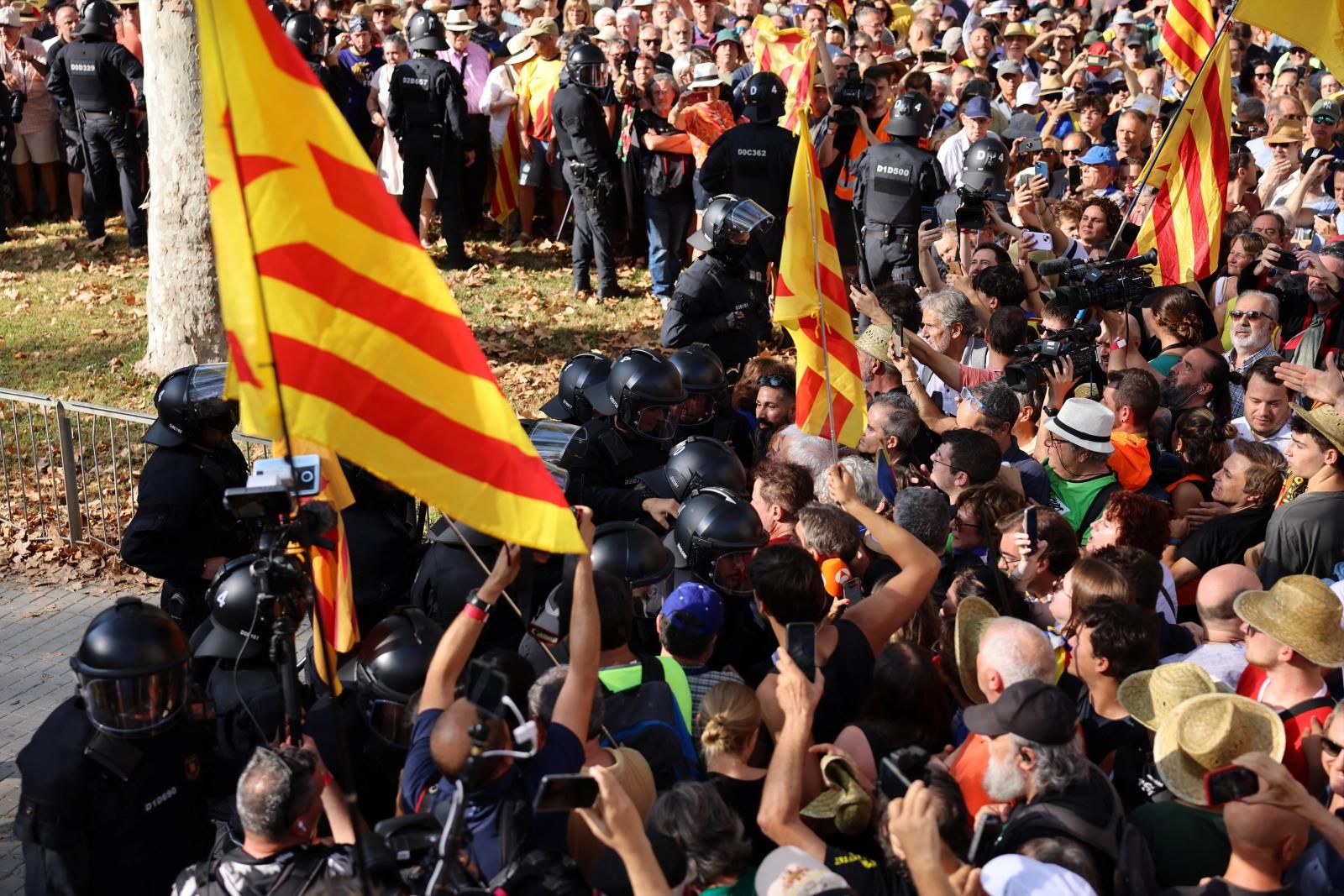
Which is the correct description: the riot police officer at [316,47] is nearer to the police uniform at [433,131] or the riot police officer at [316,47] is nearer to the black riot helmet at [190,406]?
the police uniform at [433,131]

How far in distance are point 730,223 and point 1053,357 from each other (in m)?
2.77

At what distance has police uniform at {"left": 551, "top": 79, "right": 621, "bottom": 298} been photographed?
45.8 ft

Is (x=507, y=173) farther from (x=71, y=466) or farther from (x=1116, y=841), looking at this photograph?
(x=1116, y=841)

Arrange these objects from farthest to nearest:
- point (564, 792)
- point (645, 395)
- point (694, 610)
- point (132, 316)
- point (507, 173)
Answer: point (507, 173), point (132, 316), point (645, 395), point (694, 610), point (564, 792)

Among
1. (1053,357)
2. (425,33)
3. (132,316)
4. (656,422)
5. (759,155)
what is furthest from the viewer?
(425,33)

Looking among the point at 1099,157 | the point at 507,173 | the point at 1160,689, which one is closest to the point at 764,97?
the point at 1099,157

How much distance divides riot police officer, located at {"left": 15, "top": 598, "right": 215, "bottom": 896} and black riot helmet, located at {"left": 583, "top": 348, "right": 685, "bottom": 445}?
3291 mm

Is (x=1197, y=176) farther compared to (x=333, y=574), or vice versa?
(x=1197, y=176)

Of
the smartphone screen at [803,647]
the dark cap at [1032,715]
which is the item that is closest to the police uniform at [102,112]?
the smartphone screen at [803,647]

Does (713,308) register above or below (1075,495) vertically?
above

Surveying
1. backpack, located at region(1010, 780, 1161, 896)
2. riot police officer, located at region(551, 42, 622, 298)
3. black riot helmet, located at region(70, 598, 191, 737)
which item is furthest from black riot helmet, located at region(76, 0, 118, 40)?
backpack, located at region(1010, 780, 1161, 896)

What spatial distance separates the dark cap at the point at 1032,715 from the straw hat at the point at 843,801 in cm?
40

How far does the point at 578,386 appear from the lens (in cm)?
852

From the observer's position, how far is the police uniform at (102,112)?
1546 cm
